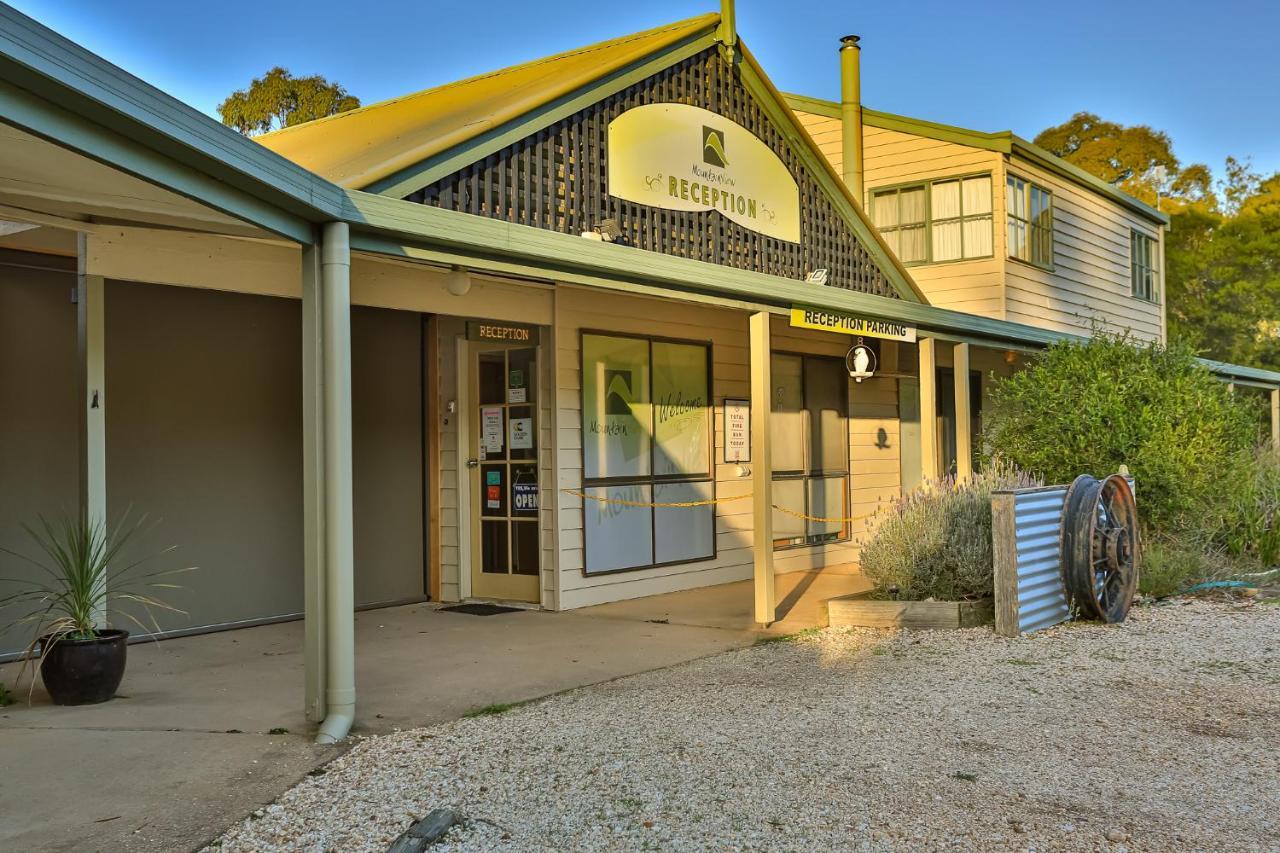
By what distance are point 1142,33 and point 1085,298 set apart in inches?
453

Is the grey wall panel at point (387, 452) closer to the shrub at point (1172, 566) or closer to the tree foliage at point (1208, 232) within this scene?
the shrub at point (1172, 566)

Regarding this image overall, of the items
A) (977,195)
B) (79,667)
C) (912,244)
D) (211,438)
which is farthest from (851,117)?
(79,667)

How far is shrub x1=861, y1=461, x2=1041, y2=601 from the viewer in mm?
7922

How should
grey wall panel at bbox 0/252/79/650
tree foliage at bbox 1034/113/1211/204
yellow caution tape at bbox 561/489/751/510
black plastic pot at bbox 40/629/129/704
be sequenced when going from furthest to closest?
1. tree foliage at bbox 1034/113/1211/204
2. yellow caution tape at bbox 561/489/751/510
3. grey wall panel at bbox 0/252/79/650
4. black plastic pot at bbox 40/629/129/704

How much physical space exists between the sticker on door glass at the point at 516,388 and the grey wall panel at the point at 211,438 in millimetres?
1713

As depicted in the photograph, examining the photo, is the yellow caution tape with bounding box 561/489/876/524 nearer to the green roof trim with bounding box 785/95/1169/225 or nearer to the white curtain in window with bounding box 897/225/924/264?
the white curtain in window with bounding box 897/225/924/264

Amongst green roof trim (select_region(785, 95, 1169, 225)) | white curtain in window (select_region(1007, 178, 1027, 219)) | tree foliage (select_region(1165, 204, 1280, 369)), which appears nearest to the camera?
green roof trim (select_region(785, 95, 1169, 225))

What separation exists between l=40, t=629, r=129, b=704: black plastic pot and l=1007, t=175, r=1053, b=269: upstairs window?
12539mm

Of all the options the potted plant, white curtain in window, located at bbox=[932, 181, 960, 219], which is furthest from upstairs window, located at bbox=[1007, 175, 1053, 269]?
the potted plant

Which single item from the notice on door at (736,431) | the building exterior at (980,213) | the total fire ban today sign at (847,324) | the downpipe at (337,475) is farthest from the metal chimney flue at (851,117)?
the downpipe at (337,475)

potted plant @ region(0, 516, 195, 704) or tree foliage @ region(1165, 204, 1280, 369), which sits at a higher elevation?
tree foliage @ region(1165, 204, 1280, 369)

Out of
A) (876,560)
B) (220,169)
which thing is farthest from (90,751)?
(876,560)

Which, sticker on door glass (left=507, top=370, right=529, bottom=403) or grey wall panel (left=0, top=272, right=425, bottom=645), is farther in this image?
sticker on door glass (left=507, top=370, right=529, bottom=403)

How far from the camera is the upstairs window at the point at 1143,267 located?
19062 millimetres
